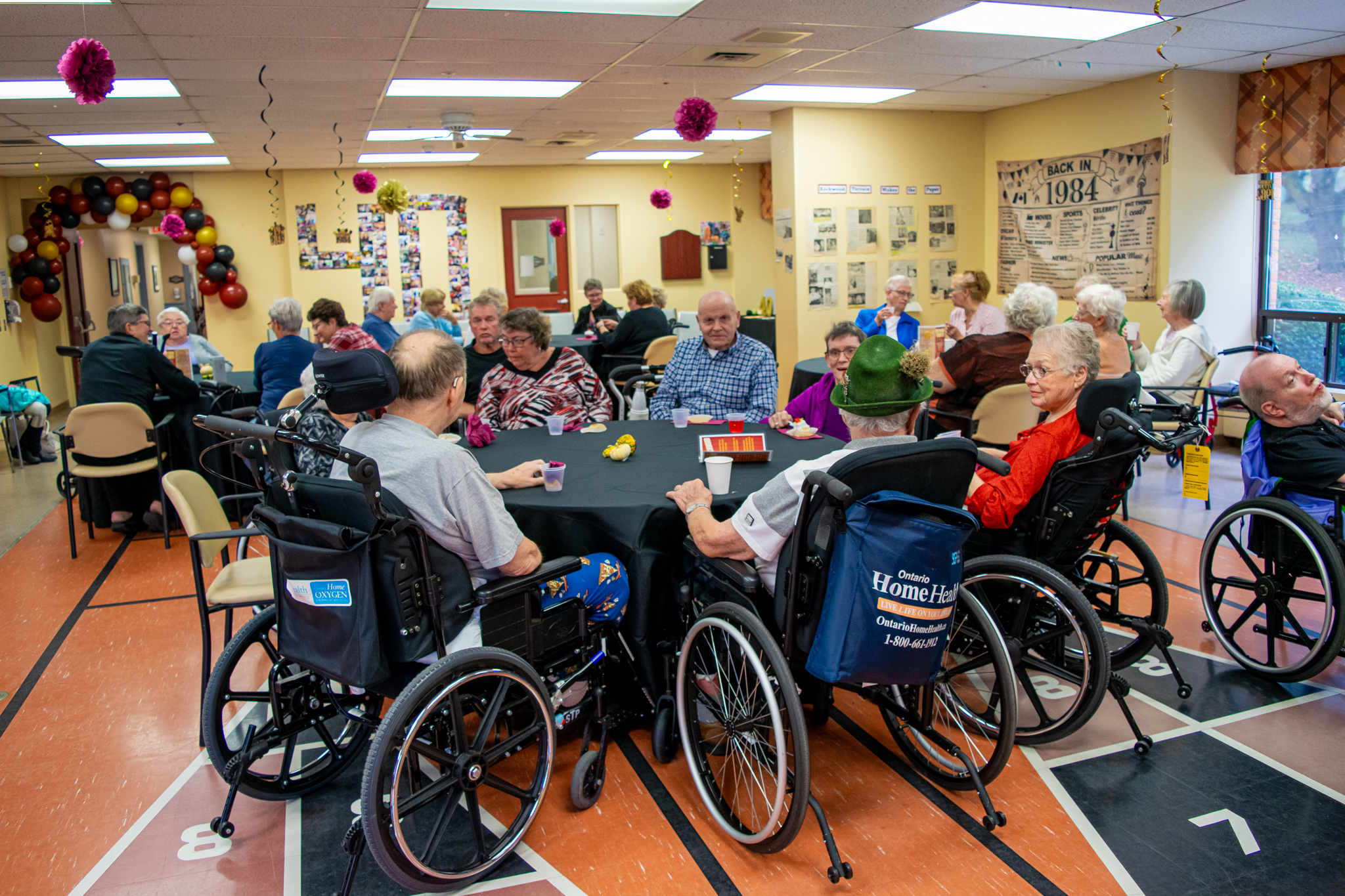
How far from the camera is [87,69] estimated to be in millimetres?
3904

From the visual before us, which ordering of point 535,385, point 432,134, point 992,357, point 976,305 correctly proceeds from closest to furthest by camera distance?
point 535,385, point 992,357, point 976,305, point 432,134

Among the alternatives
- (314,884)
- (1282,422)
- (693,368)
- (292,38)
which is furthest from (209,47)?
(1282,422)

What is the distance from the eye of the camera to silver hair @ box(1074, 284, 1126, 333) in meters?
4.94

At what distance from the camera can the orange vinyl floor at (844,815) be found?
2.19 m

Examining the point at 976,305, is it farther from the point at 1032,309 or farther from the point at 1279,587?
the point at 1279,587

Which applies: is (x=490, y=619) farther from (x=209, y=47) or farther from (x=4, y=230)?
(x=4, y=230)

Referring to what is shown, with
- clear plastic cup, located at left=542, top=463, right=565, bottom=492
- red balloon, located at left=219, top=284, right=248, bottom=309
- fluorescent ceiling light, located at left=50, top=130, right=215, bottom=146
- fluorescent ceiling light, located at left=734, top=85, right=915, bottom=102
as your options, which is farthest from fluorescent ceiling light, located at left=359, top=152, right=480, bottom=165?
clear plastic cup, located at left=542, top=463, right=565, bottom=492

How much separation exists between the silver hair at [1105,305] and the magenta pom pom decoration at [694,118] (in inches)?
111

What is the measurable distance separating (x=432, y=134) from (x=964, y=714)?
807 centimetres

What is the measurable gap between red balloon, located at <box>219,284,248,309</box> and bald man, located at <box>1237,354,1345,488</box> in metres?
11.5

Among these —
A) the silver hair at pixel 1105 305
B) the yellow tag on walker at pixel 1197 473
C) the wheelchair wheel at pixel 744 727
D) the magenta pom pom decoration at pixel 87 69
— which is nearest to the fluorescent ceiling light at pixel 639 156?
the silver hair at pixel 1105 305

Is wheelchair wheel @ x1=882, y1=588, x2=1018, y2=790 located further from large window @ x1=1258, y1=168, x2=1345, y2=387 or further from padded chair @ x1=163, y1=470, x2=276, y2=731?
large window @ x1=1258, y1=168, x2=1345, y2=387

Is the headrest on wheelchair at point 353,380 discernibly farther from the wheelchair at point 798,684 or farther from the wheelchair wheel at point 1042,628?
the wheelchair wheel at point 1042,628

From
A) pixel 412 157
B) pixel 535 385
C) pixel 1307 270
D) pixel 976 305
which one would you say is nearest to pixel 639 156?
pixel 412 157
